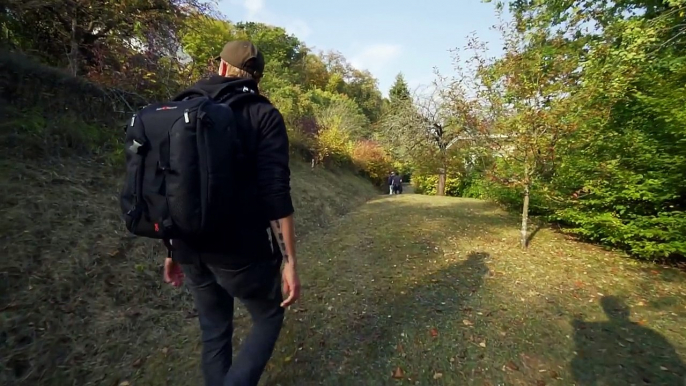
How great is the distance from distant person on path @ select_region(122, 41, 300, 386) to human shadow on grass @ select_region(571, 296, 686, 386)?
7.73 ft

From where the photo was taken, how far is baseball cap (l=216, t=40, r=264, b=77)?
176 centimetres

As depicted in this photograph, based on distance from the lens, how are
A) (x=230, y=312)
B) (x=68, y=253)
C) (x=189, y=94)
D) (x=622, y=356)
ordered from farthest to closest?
(x=68, y=253) < (x=622, y=356) < (x=230, y=312) < (x=189, y=94)

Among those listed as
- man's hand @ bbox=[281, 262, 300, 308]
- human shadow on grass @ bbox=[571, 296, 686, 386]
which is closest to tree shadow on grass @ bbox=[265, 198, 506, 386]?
human shadow on grass @ bbox=[571, 296, 686, 386]

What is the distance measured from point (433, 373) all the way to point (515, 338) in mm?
963

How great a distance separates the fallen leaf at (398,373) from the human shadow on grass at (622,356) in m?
1.21

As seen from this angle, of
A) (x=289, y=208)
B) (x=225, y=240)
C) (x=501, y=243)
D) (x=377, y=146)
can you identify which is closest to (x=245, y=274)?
(x=225, y=240)

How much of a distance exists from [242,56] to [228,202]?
0.73 meters

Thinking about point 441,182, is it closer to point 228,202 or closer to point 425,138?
point 425,138

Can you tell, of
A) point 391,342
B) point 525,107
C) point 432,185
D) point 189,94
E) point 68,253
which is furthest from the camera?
point 432,185

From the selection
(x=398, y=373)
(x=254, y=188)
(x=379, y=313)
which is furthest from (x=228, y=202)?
(x=379, y=313)

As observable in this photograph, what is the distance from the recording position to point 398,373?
2701 millimetres

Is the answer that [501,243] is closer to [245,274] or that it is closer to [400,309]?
[400,309]

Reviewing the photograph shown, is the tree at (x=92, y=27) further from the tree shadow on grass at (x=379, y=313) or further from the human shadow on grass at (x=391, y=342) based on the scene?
the human shadow on grass at (x=391, y=342)

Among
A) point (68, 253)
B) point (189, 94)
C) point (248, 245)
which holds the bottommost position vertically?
point (68, 253)
